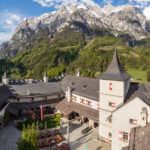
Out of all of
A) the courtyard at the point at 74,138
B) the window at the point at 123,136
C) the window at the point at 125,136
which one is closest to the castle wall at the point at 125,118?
the window at the point at 123,136

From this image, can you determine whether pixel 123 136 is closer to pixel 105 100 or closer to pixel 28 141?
pixel 105 100

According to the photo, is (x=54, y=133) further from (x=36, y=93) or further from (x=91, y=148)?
(x=36, y=93)

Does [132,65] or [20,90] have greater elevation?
[132,65]

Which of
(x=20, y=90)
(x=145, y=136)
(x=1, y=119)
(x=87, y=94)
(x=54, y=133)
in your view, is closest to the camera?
(x=145, y=136)

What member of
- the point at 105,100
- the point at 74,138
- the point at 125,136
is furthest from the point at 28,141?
the point at 105,100

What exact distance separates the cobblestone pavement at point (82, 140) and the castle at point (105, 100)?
48.5 inches

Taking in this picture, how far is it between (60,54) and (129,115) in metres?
144

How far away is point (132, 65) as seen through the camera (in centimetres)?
11188

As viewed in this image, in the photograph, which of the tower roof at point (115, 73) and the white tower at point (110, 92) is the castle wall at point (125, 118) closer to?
the white tower at point (110, 92)

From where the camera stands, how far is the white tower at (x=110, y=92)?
79.7ft

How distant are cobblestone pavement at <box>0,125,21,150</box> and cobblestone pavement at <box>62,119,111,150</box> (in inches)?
357

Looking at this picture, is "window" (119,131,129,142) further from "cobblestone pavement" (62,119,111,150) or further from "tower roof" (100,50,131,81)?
"tower roof" (100,50,131,81)

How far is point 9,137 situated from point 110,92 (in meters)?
20.6

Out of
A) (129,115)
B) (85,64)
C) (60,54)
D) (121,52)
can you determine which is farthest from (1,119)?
(60,54)
